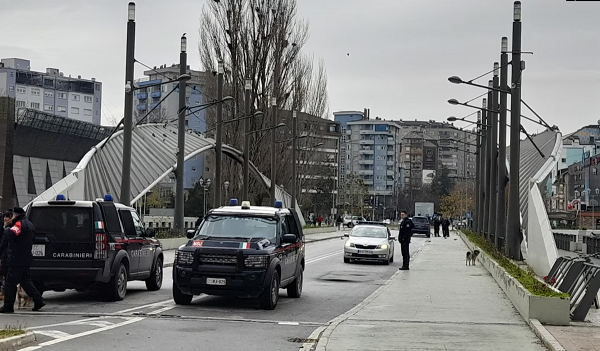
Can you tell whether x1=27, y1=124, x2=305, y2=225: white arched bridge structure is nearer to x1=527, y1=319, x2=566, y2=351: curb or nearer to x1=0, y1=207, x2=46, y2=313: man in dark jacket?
x1=0, y1=207, x2=46, y2=313: man in dark jacket

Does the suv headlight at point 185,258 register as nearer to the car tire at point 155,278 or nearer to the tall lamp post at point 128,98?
the car tire at point 155,278

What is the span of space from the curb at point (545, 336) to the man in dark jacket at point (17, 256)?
806 cm

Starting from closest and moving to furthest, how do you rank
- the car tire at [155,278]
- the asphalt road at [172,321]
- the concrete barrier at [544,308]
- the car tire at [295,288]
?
the asphalt road at [172,321] → the concrete barrier at [544,308] → the car tire at [295,288] → the car tire at [155,278]

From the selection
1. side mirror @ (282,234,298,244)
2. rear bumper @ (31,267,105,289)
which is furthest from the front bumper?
rear bumper @ (31,267,105,289)

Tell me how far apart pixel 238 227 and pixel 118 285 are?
2.54 m

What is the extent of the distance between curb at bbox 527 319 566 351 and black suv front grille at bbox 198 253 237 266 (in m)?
5.21

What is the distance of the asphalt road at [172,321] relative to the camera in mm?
11492

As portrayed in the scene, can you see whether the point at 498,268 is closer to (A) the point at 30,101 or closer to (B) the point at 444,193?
(A) the point at 30,101

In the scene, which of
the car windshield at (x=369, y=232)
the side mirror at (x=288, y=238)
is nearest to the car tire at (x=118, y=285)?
the side mirror at (x=288, y=238)

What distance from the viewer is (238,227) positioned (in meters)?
17.2

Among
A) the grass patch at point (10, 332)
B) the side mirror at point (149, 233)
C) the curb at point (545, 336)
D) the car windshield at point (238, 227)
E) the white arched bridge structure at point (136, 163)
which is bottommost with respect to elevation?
the curb at point (545, 336)

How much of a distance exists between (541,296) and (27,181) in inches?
3221

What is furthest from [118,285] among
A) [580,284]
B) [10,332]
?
[580,284]

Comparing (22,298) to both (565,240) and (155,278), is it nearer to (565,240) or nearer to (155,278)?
(155,278)
